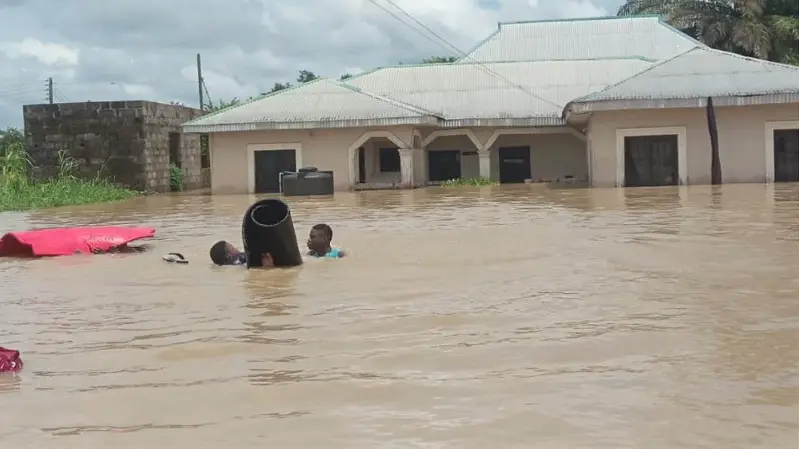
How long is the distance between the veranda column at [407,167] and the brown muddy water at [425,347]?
17158 millimetres

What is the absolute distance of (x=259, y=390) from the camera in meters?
5.04

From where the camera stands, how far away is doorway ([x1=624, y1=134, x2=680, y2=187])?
86.9ft

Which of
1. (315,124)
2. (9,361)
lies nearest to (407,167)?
(315,124)

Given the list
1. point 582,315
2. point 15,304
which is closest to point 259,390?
point 582,315

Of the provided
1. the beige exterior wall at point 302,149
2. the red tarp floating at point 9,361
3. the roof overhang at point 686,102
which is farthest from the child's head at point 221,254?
the beige exterior wall at point 302,149

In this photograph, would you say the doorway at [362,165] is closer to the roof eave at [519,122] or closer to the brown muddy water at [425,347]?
the roof eave at [519,122]

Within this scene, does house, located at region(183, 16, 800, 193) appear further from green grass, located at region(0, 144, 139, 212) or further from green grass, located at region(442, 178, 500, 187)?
green grass, located at region(0, 144, 139, 212)

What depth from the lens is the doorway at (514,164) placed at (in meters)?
32.8

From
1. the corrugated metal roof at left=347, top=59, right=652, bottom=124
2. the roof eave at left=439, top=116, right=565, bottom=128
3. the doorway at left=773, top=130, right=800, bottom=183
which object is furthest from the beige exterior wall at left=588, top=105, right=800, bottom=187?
the corrugated metal roof at left=347, top=59, right=652, bottom=124

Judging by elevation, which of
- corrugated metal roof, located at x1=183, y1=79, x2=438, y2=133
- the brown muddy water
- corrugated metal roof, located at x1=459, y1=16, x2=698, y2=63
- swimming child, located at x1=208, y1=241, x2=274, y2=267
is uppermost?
corrugated metal roof, located at x1=459, y1=16, x2=698, y2=63

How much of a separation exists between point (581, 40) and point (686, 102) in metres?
14.1

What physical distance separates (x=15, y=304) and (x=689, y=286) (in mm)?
5856

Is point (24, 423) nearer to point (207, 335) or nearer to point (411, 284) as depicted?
point (207, 335)

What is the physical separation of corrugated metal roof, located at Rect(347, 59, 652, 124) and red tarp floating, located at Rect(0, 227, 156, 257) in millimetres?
18959
